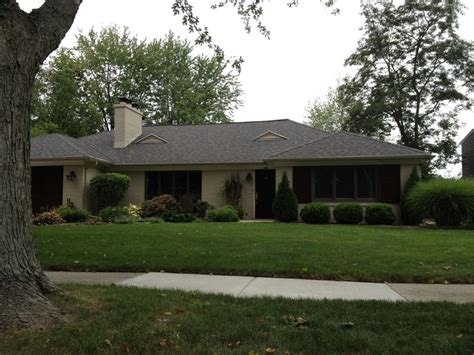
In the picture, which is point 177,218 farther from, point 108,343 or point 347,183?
point 108,343

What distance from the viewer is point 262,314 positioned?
4410mm

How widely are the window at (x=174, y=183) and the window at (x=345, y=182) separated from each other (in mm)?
5692

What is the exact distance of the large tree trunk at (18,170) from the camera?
397cm

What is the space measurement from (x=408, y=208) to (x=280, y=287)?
36.8 ft

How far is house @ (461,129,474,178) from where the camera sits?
1239 inches

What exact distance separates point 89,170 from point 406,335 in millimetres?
17091

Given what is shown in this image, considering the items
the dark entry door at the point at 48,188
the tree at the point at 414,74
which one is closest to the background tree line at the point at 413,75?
the tree at the point at 414,74

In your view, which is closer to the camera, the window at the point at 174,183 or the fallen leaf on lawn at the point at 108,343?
the fallen leaf on lawn at the point at 108,343

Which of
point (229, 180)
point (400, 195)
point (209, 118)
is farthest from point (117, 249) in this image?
point (209, 118)

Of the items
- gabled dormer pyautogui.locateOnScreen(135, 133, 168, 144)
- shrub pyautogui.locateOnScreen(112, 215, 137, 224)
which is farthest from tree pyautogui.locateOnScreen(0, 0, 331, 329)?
gabled dormer pyautogui.locateOnScreen(135, 133, 168, 144)

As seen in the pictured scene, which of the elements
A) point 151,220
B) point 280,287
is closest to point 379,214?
point 151,220

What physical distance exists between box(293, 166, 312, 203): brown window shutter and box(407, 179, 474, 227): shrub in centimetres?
411

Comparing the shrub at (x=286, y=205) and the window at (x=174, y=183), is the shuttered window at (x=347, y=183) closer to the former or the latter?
the shrub at (x=286, y=205)

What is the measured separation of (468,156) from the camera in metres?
31.9
